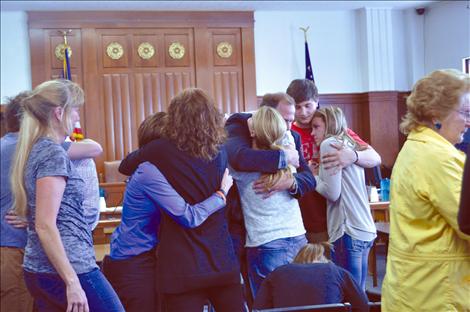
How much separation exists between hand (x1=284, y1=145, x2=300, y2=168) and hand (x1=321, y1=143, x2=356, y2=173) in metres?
0.18

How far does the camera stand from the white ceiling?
29.9 ft

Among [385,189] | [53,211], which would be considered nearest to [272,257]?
[53,211]

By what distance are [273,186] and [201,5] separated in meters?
6.93

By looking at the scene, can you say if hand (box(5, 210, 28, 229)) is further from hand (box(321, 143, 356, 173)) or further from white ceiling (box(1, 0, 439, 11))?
white ceiling (box(1, 0, 439, 11))

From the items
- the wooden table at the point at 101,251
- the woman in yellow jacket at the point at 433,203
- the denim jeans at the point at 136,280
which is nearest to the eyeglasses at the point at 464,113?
the woman in yellow jacket at the point at 433,203

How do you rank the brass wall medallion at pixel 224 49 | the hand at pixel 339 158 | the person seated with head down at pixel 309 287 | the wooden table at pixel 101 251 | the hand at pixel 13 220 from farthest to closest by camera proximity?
the brass wall medallion at pixel 224 49 → the wooden table at pixel 101 251 → the hand at pixel 339 158 → the person seated with head down at pixel 309 287 → the hand at pixel 13 220

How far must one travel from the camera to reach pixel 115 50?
9.73 meters

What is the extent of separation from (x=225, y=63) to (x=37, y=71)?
8.98ft

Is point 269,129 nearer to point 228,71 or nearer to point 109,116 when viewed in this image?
point 109,116

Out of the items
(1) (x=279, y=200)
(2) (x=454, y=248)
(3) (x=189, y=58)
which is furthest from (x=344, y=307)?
(3) (x=189, y=58)

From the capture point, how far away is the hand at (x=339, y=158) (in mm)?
3285

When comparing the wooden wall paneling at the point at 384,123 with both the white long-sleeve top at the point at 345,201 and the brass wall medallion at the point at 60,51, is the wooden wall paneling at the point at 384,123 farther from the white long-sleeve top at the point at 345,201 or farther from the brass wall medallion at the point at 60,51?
the white long-sleeve top at the point at 345,201

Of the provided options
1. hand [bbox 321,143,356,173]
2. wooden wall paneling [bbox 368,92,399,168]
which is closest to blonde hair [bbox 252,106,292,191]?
hand [bbox 321,143,356,173]

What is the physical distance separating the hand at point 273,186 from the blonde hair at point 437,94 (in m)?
1.09
